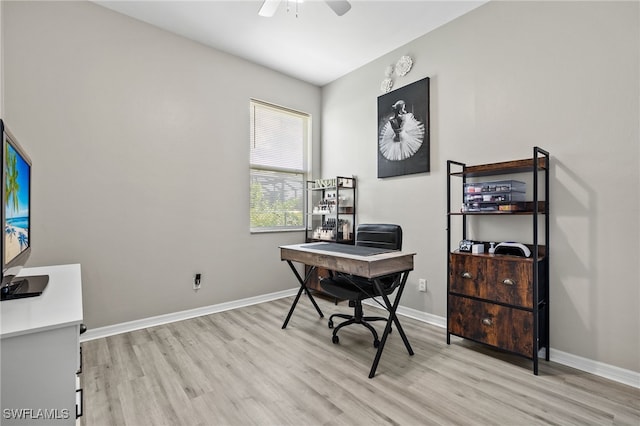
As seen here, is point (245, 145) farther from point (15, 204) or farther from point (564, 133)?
point (564, 133)

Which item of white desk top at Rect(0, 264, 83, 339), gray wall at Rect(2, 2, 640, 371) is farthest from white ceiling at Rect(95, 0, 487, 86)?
white desk top at Rect(0, 264, 83, 339)

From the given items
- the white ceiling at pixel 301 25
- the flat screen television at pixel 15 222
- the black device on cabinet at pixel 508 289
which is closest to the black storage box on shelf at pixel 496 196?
the black device on cabinet at pixel 508 289

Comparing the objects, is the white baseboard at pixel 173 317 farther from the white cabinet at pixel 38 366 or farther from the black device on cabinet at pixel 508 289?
the black device on cabinet at pixel 508 289

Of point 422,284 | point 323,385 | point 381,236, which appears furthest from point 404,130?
point 323,385

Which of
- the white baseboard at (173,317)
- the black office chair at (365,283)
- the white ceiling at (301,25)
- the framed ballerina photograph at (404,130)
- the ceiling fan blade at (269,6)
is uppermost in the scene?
the white ceiling at (301,25)

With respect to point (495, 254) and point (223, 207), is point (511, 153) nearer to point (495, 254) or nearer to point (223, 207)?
point (495, 254)

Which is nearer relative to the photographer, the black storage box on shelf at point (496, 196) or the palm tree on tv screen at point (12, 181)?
the palm tree on tv screen at point (12, 181)

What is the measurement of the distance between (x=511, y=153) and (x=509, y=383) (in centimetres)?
168

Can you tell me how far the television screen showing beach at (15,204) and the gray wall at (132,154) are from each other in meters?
0.84

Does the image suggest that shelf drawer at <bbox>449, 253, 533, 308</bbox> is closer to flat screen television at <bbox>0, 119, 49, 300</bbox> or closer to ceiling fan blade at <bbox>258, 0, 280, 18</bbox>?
ceiling fan blade at <bbox>258, 0, 280, 18</bbox>

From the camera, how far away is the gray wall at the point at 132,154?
7.96 ft

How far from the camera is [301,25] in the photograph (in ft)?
9.61

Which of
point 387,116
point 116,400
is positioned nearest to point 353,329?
point 116,400

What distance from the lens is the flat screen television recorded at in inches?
48.7
